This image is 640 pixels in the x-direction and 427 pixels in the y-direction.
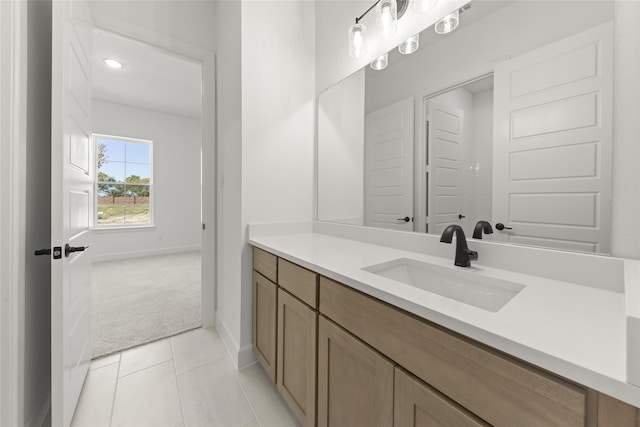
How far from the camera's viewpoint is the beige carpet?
1985mm

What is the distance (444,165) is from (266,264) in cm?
107

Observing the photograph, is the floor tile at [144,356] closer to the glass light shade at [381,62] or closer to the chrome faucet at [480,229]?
the chrome faucet at [480,229]

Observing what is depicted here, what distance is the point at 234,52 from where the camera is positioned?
Result: 5.69ft

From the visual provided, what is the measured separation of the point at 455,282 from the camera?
94 cm

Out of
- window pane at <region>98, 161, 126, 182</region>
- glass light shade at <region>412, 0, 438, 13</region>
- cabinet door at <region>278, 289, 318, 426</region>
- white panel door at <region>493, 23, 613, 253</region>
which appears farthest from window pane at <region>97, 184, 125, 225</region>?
white panel door at <region>493, 23, 613, 253</region>

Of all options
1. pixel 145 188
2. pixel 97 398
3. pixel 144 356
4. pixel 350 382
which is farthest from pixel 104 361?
pixel 145 188

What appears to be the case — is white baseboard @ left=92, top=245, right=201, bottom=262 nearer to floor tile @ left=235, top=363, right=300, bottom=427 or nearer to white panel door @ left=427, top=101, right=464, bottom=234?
floor tile @ left=235, top=363, right=300, bottom=427

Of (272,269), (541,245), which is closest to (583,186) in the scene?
(541,245)

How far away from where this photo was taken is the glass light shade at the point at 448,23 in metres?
1.11

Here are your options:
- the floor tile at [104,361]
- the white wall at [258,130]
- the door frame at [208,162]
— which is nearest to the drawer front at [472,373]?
the white wall at [258,130]

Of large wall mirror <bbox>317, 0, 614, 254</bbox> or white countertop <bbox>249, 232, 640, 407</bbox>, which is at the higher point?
large wall mirror <bbox>317, 0, 614, 254</bbox>

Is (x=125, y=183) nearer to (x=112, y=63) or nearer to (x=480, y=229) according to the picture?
(x=112, y=63)

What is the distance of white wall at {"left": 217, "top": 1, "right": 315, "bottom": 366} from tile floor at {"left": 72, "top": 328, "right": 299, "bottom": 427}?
0.59 ft

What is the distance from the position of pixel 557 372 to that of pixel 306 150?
177cm
